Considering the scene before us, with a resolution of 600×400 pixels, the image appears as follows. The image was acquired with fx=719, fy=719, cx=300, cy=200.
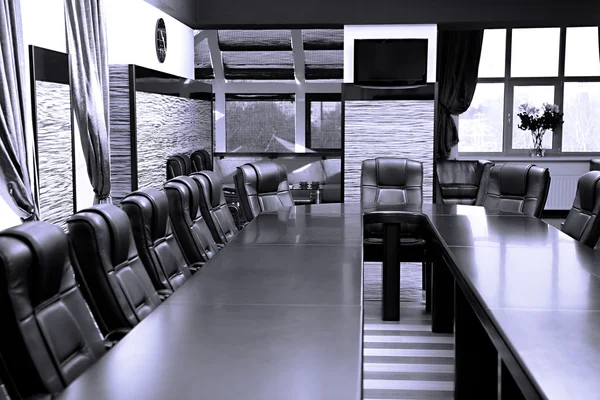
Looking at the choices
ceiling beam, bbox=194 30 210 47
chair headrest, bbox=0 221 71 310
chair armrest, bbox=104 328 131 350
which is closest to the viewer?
chair headrest, bbox=0 221 71 310

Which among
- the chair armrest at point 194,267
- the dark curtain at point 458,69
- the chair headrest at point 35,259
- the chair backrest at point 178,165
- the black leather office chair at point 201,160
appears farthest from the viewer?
the dark curtain at point 458,69

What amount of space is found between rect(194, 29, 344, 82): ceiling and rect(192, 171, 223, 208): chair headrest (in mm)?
3891

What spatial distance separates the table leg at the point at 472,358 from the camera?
Result: 3545mm

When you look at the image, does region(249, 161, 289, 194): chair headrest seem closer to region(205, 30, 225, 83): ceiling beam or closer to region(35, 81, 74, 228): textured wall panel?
region(35, 81, 74, 228): textured wall panel

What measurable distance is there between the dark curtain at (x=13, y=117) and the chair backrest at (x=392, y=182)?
3.19 meters

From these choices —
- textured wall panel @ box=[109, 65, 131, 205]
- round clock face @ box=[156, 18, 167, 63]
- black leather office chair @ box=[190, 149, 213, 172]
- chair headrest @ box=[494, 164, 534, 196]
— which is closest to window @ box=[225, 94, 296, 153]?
black leather office chair @ box=[190, 149, 213, 172]

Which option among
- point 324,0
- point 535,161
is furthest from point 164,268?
point 535,161

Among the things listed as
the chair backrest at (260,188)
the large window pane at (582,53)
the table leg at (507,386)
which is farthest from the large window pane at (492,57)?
the table leg at (507,386)

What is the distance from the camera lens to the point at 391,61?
26.1 feet

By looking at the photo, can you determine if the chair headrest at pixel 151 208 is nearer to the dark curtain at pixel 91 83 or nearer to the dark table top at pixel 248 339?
the dark table top at pixel 248 339

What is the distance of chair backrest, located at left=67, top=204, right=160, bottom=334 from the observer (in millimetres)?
2615

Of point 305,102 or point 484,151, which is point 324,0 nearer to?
point 305,102

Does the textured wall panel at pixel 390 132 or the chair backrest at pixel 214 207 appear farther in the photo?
the textured wall panel at pixel 390 132

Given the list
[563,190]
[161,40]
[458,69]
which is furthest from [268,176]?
[563,190]
